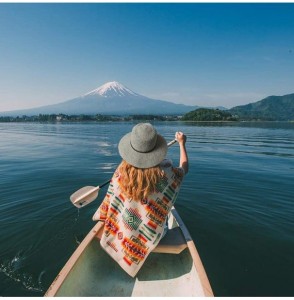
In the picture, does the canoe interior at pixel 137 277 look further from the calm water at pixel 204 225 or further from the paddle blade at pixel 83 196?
the paddle blade at pixel 83 196

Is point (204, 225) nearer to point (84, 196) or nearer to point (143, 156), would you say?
point (84, 196)

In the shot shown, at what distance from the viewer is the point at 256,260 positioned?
592 centimetres

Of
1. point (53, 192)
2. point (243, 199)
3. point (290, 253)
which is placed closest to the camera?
point (290, 253)

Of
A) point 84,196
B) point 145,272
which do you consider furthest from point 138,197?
point 84,196

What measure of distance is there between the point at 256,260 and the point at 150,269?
273 centimetres

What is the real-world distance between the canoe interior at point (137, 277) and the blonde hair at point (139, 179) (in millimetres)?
1527

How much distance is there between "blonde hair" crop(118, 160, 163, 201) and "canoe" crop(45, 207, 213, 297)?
126cm

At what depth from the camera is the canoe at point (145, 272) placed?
4.07 meters

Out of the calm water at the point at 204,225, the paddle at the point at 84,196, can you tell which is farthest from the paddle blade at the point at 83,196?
the calm water at the point at 204,225

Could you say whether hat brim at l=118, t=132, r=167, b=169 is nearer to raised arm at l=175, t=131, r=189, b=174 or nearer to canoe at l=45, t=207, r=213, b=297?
raised arm at l=175, t=131, r=189, b=174

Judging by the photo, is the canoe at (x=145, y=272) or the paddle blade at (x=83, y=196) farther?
the paddle blade at (x=83, y=196)

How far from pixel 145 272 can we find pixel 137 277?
0.52ft

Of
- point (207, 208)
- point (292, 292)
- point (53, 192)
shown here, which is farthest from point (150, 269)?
point (53, 192)

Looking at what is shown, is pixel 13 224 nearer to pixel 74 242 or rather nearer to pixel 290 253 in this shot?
pixel 74 242
